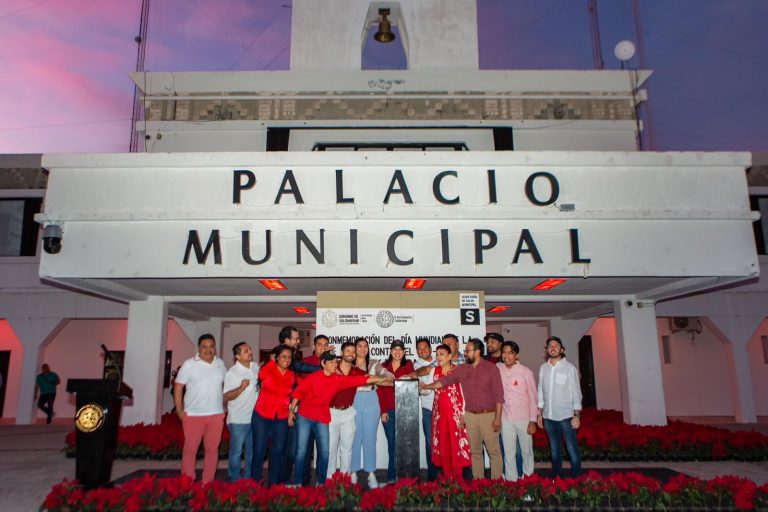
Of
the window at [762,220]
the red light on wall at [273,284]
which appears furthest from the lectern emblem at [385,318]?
the window at [762,220]

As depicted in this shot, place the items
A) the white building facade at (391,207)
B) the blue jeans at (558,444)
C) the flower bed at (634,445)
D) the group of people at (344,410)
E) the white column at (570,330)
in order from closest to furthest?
the group of people at (344,410) < the blue jeans at (558,444) < the white building facade at (391,207) < the flower bed at (634,445) < the white column at (570,330)

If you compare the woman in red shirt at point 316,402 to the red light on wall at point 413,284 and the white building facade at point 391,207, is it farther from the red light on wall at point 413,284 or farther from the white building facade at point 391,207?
the red light on wall at point 413,284

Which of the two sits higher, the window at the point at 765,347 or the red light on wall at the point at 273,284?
the red light on wall at the point at 273,284

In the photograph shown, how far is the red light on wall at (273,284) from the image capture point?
10086 mm

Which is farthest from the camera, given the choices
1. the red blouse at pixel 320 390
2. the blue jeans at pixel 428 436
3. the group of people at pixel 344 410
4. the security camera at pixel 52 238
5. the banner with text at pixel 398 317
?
the banner with text at pixel 398 317

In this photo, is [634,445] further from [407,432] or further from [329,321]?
[329,321]

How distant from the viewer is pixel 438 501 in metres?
5.84

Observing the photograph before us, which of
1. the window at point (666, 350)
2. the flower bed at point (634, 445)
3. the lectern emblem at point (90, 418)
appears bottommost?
the flower bed at point (634, 445)

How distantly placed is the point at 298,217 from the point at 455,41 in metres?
8.79

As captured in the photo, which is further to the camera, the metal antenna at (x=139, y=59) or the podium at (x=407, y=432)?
the metal antenna at (x=139, y=59)

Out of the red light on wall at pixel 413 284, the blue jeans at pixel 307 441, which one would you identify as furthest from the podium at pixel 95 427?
the red light on wall at pixel 413 284

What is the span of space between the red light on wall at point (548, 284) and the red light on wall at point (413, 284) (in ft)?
7.66

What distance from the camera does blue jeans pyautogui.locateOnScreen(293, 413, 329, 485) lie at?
7211 millimetres

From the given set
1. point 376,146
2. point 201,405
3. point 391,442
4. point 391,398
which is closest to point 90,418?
point 201,405
